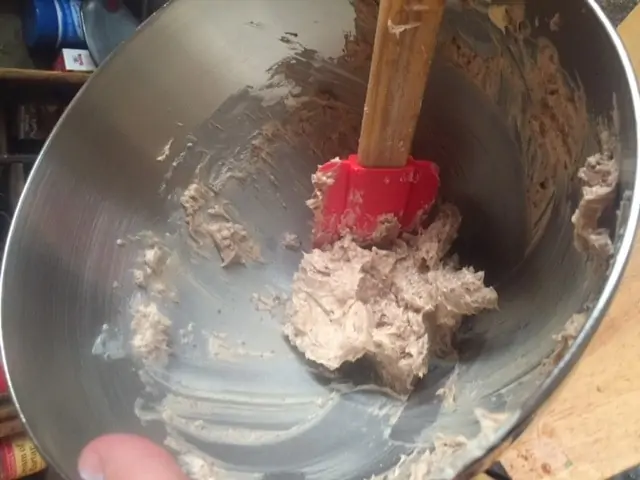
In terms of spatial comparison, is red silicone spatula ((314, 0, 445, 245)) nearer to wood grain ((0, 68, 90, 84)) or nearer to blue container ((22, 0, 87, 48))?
wood grain ((0, 68, 90, 84))

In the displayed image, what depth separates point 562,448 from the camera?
751 mm

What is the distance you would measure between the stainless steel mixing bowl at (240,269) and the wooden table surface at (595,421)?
0.10m

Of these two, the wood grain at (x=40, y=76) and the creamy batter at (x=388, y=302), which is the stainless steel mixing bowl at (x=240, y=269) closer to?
the creamy batter at (x=388, y=302)

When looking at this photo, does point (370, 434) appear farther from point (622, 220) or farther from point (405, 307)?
point (622, 220)

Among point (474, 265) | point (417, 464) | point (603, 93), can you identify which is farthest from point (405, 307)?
point (603, 93)

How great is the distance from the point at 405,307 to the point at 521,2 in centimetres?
36

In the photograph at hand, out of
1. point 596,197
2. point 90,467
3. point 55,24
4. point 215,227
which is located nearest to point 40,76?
point 55,24

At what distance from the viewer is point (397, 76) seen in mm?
715

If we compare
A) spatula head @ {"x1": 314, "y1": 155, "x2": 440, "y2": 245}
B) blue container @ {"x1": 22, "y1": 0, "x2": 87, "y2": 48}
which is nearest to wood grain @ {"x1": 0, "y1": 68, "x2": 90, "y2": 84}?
blue container @ {"x1": 22, "y1": 0, "x2": 87, "y2": 48}

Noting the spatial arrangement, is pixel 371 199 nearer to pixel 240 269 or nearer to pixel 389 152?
pixel 389 152

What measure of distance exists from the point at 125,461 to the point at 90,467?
0.04 meters

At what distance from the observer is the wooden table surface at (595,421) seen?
741 mm

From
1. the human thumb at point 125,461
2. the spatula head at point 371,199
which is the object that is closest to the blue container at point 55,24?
the spatula head at point 371,199

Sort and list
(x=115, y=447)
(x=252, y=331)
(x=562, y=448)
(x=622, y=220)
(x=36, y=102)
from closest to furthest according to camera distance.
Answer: (x=622, y=220)
(x=115, y=447)
(x=562, y=448)
(x=252, y=331)
(x=36, y=102)
